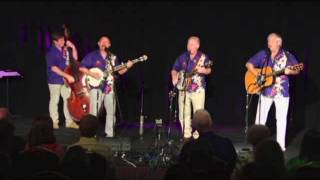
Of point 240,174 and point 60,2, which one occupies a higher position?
point 60,2

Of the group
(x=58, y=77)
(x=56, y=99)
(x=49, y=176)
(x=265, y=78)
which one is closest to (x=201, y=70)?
A: (x=265, y=78)

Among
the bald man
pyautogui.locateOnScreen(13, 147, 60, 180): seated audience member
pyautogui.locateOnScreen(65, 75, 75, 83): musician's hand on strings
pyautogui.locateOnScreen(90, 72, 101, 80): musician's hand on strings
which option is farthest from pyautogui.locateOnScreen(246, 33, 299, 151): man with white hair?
pyautogui.locateOnScreen(13, 147, 60, 180): seated audience member

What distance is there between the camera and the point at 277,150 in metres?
5.45

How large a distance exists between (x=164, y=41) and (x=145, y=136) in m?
2.39

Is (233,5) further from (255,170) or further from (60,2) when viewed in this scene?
(255,170)

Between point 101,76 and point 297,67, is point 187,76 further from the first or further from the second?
point 297,67

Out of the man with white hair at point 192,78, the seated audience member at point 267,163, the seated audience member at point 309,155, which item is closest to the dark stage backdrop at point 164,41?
the man with white hair at point 192,78

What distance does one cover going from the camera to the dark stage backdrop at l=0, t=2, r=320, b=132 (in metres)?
12.4

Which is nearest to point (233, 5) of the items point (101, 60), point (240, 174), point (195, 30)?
point (195, 30)

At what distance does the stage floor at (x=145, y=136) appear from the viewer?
34.2 feet

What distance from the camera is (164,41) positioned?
42.4ft

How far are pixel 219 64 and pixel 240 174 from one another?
715 centimetres

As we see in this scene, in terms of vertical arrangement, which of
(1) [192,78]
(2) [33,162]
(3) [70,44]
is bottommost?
(2) [33,162]

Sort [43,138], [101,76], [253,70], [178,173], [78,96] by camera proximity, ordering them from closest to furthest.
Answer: [178,173], [43,138], [253,70], [101,76], [78,96]
